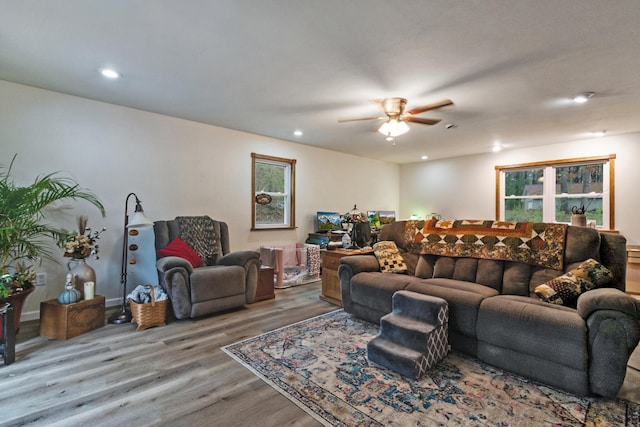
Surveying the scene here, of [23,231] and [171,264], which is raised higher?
[23,231]

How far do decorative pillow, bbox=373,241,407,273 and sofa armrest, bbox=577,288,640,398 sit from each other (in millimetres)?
1744

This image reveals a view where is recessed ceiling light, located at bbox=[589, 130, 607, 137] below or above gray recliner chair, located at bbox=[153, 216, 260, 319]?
above

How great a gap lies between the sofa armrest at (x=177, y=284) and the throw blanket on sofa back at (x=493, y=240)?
8.42 ft

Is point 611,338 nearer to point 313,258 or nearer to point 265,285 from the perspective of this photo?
point 265,285

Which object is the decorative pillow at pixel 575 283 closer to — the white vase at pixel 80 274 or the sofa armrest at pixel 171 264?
the sofa armrest at pixel 171 264

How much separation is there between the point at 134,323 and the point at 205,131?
2718 millimetres

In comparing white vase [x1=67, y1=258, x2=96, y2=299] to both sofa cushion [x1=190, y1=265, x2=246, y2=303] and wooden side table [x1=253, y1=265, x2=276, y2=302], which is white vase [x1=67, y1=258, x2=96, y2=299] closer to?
sofa cushion [x1=190, y1=265, x2=246, y2=303]

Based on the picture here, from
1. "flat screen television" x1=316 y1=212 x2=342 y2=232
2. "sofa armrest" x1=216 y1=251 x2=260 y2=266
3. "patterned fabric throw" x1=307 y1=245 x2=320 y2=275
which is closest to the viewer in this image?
"sofa armrest" x1=216 y1=251 x2=260 y2=266

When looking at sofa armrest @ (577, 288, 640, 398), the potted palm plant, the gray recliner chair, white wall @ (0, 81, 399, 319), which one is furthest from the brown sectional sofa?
the potted palm plant

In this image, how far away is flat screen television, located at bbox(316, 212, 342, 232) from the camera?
231 inches

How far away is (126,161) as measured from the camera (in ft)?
12.6

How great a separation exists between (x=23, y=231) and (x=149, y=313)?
137 cm

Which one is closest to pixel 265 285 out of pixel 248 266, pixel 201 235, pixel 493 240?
pixel 248 266

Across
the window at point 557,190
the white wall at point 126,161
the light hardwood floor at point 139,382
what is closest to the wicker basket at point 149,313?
the light hardwood floor at point 139,382
